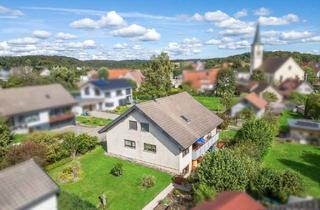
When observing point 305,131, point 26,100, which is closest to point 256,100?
point 305,131

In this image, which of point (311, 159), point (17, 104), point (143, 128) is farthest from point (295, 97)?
point (311, 159)

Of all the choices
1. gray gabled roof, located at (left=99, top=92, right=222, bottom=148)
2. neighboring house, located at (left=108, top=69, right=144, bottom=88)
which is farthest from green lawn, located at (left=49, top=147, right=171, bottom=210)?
neighboring house, located at (left=108, top=69, right=144, bottom=88)

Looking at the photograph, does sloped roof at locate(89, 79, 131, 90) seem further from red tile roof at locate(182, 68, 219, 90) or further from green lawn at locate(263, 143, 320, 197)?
green lawn at locate(263, 143, 320, 197)

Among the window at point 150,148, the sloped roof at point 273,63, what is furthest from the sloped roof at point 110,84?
the window at point 150,148

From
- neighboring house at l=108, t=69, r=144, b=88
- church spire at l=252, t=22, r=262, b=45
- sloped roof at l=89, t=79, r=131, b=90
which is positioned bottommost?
sloped roof at l=89, t=79, r=131, b=90

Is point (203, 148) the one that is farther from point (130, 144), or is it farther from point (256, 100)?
point (256, 100)

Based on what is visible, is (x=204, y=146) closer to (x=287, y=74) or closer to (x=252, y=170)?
(x=252, y=170)
